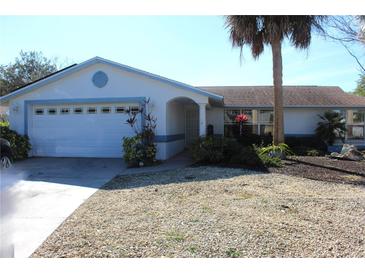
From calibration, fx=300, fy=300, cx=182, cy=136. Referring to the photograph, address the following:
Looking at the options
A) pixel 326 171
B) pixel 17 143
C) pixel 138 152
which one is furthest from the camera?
pixel 17 143

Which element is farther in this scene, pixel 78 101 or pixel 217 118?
pixel 217 118

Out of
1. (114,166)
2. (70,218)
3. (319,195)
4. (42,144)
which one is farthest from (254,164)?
(42,144)

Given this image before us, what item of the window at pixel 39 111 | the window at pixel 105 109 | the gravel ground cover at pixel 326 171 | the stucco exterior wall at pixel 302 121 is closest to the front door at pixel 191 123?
the stucco exterior wall at pixel 302 121

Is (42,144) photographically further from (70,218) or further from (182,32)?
(182,32)

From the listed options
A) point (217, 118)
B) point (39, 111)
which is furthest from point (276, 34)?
point (39, 111)

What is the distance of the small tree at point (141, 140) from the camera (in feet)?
35.7

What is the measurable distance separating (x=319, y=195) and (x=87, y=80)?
9920mm

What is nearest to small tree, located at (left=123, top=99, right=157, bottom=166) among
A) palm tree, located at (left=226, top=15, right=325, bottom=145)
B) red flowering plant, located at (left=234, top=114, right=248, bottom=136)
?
palm tree, located at (left=226, top=15, right=325, bottom=145)

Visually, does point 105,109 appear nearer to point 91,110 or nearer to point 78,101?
point 91,110

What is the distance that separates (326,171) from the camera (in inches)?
378

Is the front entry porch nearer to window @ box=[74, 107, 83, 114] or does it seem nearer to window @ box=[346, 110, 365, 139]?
window @ box=[74, 107, 83, 114]

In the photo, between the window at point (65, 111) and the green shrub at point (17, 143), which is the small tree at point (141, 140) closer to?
the window at point (65, 111)

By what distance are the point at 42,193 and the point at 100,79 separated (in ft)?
21.9

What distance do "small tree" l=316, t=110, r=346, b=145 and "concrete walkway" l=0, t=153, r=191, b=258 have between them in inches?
357
